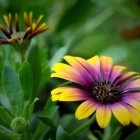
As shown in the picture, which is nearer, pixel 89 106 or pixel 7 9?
pixel 89 106

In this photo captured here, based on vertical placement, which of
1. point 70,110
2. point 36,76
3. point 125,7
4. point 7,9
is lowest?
point 70,110

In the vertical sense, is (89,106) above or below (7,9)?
below

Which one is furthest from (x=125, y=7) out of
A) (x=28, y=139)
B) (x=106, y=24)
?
(x=28, y=139)

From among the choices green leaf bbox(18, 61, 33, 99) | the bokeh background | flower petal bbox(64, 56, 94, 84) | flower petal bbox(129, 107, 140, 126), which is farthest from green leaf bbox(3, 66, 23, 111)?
the bokeh background

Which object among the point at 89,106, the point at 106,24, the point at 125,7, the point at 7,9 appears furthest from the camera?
the point at 106,24

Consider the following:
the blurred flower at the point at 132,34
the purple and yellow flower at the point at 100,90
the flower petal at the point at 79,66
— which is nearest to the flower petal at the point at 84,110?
the purple and yellow flower at the point at 100,90

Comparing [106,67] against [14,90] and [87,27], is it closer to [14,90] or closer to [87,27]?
[14,90]

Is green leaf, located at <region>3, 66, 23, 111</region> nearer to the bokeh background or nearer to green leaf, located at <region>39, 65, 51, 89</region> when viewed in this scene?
green leaf, located at <region>39, 65, 51, 89</region>

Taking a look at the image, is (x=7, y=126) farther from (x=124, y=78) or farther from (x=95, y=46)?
(x=95, y=46)
